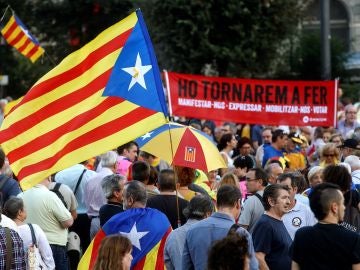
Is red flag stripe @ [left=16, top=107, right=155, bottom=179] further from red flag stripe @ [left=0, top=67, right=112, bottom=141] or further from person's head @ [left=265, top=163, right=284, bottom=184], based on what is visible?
person's head @ [left=265, top=163, right=284, bottom=184]

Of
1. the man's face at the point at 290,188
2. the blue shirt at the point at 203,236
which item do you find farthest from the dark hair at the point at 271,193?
the blue shirt at the point at 203,236

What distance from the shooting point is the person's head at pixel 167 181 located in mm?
10992

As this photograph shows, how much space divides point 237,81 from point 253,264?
9146 millimetres

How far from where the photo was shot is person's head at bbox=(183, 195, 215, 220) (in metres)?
9.59

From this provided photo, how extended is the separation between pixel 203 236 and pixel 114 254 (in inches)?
45.8

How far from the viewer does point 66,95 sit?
386 inches

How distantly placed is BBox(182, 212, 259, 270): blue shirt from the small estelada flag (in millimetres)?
2838

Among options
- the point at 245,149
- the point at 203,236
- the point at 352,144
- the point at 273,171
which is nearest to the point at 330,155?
the point at 352,144

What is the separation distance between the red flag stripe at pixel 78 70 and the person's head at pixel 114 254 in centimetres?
201

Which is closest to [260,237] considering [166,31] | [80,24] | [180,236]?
[180,236]

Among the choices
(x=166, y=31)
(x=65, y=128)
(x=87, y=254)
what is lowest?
(x=87, y=254)

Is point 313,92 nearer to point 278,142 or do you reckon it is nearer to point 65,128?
point 278,142

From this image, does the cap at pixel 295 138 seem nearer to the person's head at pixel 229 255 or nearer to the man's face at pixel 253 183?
the man's face at pixel 253 183

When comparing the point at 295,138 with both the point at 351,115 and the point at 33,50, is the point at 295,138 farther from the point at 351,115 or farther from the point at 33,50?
the point at 33,50
